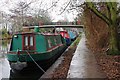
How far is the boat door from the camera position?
15.4 meters

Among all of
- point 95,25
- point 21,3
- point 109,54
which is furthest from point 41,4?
point 95,25

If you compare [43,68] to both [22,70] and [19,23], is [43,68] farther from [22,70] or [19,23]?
[19,23]

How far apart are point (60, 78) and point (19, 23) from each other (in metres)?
40.4

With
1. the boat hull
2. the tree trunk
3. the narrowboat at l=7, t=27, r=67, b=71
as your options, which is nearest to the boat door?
the narrowboat at l=7, t=27, r=67, b=71

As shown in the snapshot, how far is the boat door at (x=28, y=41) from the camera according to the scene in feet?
50.5

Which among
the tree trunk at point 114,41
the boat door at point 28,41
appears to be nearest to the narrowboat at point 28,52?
the boat door at point 28,41

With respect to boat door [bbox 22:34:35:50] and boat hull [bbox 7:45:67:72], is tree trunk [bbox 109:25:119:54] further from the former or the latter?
boat door [bbox 22:34:35:50]

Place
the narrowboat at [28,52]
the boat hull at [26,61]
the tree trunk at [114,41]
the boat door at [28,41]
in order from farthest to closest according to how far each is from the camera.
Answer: the boat door at [28,41] < the tree trunk at [114,41] < the narrowboat at [28,52] < the boat hull at [26,61]

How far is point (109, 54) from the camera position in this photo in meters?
14.4

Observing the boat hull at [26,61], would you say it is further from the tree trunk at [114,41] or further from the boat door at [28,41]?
the tree trunk at [114,41]

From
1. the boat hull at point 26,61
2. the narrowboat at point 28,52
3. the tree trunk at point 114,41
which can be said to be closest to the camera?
the boat hull at point 26,61

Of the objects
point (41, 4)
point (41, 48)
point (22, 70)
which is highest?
point (41, 4)

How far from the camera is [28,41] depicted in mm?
15578

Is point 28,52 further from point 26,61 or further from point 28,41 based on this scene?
point 28,41
